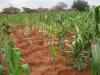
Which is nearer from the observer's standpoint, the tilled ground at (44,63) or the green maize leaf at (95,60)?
the green maize leaf at (95,60)

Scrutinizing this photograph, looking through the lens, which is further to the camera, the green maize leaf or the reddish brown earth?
the reddish brown earth

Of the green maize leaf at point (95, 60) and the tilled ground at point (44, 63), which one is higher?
the green maize leaf at point (95, 60)

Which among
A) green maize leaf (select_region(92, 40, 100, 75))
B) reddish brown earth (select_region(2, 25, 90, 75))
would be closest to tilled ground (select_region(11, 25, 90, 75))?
reddish brown earth (select_region(2, 25, 90, 75))

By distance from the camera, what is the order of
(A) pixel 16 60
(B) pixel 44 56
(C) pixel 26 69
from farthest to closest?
(B) pixel 44 56
(A) pixel 16 60
(C) pixel 26 69

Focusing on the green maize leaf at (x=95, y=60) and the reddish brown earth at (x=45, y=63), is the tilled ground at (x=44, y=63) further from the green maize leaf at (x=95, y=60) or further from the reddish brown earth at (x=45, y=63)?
the green maize leaf at (x=95, y=60)

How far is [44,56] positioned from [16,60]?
161 centimetres

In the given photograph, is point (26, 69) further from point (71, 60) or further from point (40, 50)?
point (40, 50)

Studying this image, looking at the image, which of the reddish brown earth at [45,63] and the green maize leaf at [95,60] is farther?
the reddish brown earth at [45,63]

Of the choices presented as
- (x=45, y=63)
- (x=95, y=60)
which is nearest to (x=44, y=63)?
(x=45, y=63)

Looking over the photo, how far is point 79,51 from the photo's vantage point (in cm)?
310

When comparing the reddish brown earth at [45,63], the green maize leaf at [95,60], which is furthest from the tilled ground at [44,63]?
the green maize leaf at [95,60]

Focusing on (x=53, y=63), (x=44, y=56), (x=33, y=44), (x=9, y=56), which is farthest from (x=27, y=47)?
(x=9, y=56)

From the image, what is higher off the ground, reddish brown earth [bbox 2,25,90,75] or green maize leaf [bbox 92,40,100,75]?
green maize leaf [bbox 92,40,100,75]

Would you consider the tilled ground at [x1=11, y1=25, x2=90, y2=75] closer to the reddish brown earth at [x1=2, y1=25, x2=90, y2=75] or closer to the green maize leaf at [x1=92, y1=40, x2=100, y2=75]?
the reddish brown earth at [x1=2, y1=25, x2=90, y2=75]
